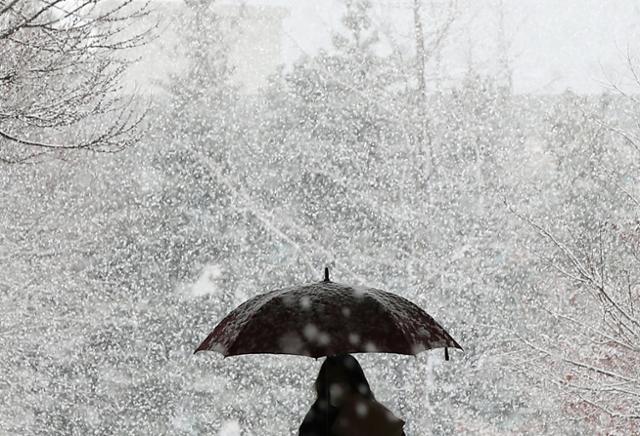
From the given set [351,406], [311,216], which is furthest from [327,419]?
[311,216]

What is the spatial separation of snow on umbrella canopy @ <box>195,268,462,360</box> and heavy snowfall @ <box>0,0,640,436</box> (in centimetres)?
1464

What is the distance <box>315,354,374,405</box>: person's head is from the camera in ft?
11.0

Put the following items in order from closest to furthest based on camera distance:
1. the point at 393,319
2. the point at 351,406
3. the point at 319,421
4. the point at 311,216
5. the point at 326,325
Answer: the point at 351,406
the point at 319,421
the point at 326,325
the point at 393,319
the point at 311,216

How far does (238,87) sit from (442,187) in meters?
6.53

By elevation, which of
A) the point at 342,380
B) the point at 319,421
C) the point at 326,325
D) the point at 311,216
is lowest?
the point at 319,421

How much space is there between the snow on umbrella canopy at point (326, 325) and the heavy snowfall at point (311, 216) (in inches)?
576

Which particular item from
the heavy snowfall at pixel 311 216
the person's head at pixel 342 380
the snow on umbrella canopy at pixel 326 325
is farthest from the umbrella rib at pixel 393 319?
the heavy snowfall at pixel 311 216

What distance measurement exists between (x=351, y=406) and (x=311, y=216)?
788 inches

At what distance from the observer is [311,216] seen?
23344mm

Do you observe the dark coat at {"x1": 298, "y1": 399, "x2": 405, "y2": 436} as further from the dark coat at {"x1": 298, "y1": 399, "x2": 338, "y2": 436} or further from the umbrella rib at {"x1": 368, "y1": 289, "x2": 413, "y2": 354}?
the umbrella rib at {"x1": 368, "y1": 289, "x2": 413, "y2": 354}

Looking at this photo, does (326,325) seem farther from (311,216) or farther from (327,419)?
(311,216)

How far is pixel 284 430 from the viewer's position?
21.5 metres

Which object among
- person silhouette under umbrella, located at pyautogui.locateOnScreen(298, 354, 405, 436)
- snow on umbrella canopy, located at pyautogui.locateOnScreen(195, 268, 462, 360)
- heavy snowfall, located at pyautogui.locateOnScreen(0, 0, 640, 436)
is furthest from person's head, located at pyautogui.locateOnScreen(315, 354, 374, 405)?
heavy snowfall, located at pyautogui.locateOnScreen(0, 0, 640, 436)

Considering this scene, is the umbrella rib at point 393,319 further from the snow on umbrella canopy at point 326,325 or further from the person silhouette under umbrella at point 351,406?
the person silhouette under umbrella at point 351,406
